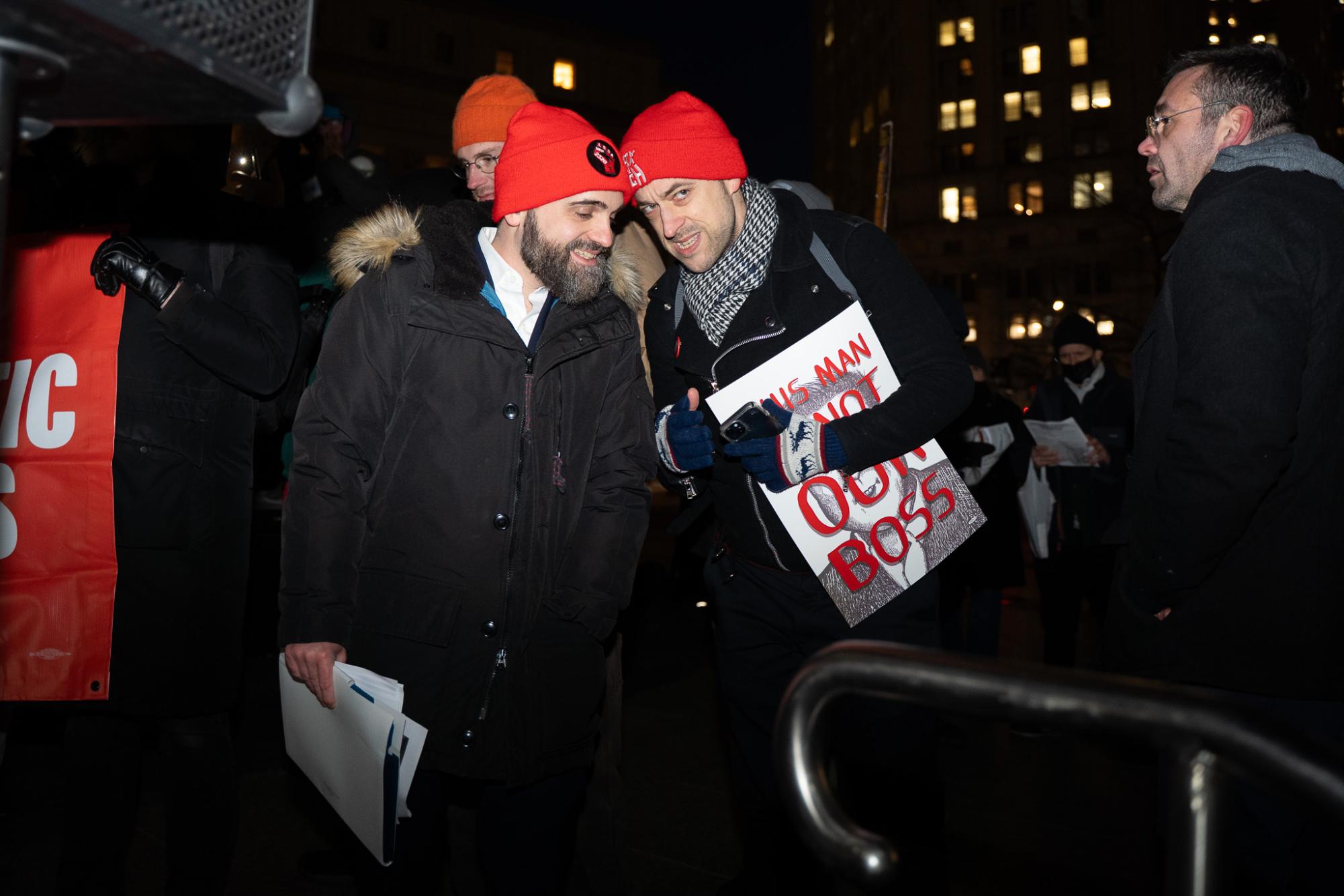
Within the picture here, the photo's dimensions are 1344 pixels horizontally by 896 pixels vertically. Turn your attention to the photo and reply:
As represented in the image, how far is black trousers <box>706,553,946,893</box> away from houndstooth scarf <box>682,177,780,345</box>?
0.74m

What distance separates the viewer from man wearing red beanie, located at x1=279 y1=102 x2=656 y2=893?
2.49m

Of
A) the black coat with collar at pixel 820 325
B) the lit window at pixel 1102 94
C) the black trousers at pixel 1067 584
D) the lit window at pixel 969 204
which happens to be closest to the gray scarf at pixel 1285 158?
the black coat with collar at pixel 820 325

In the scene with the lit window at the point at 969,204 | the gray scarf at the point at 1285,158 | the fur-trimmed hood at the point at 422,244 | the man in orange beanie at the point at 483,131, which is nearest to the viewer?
the gray scarf at the point at 1285,158

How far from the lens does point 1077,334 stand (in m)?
6.87

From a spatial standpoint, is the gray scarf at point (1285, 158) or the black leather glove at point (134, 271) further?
the black leather glove at point (134, 271)

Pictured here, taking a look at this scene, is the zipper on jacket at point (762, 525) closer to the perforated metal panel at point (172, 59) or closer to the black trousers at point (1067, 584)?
the perforated metal panel at point (172, 59)

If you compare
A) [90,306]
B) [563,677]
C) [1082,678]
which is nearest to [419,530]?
[563,677]

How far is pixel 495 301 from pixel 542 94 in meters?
43.2

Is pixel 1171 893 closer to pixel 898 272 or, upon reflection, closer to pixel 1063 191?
pixel 898 272

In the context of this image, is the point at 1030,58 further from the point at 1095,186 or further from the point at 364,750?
the point at 364,750

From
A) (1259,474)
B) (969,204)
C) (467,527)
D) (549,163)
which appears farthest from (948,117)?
(467,527)

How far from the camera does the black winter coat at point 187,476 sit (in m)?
2.75

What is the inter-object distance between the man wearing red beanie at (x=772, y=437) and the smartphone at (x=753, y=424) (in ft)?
0.08

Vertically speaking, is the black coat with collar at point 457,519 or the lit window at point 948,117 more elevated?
the lit window at point 948,117
